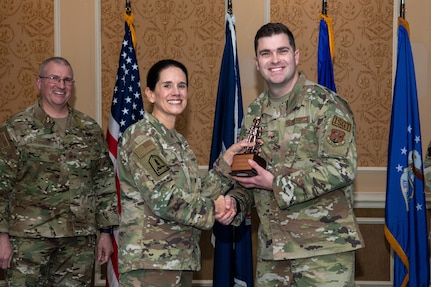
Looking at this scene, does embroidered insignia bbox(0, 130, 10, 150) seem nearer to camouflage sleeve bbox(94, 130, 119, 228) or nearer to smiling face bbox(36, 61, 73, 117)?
smiling face bbox(36, 61, 73, 117)

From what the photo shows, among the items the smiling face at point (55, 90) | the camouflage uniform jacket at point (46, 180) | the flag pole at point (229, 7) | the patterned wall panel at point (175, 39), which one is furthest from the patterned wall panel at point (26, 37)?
the flag pole at point (229, 7)

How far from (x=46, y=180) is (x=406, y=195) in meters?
2.35

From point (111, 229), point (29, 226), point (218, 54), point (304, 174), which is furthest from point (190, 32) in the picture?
point (304, 174)

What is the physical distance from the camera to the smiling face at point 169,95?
2.76 meters

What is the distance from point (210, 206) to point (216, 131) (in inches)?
59.1

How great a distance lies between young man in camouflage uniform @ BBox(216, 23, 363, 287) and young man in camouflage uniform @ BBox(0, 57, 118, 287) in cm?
129

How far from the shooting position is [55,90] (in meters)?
3.60

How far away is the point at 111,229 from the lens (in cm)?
390

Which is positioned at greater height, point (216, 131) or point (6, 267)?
point (216, 131)

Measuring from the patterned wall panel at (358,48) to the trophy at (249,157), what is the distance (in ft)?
6.12

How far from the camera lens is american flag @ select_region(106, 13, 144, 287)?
4145mm

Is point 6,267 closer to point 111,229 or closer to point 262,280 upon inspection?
point 111,229

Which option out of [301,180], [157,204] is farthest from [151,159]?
[301,180]

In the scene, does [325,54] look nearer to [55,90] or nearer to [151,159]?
[55,90]
